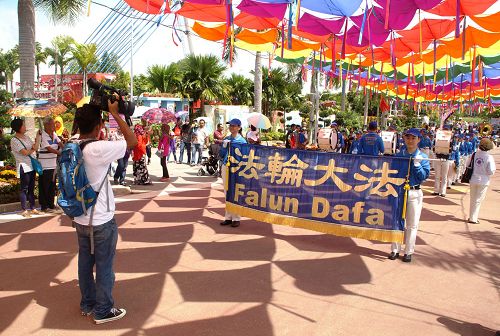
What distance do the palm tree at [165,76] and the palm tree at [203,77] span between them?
224cm

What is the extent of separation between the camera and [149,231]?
6688 mm

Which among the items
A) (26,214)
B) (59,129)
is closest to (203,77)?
(59,129)

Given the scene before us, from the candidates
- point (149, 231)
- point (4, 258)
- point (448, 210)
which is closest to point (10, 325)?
point (4, 258)

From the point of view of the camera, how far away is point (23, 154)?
700 centimetres

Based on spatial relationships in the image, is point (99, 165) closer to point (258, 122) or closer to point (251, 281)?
point (251, 281)

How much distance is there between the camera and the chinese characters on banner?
5617mm

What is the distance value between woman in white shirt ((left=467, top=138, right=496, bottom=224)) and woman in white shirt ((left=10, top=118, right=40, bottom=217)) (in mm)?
8305

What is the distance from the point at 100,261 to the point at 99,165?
849mm

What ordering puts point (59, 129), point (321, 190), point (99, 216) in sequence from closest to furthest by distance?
point (99, 216), point (321, 190), point (59, 129)

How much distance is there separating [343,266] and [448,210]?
5.14m

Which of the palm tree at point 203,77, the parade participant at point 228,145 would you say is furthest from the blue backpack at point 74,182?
the palm tree at point 203,77

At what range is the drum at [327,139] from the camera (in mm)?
13977

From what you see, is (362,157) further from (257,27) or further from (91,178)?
(257,27)

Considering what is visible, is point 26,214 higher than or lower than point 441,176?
lower
